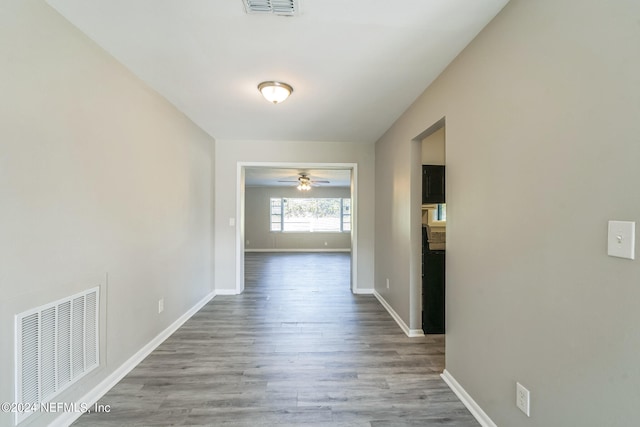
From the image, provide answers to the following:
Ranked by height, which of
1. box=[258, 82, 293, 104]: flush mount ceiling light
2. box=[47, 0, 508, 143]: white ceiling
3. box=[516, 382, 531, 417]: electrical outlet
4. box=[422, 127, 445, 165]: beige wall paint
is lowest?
box=[516, 382, 531, 417]: electrical outlet

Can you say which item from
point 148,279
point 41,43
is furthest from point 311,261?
point 41,43

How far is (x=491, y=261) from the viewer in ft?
5.10

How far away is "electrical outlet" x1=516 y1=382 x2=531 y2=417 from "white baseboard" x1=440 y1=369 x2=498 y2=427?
317 mm

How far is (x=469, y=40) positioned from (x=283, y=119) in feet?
6.82

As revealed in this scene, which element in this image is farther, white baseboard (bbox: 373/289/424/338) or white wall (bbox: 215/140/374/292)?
white wall (bbox: 215/140/374/292)

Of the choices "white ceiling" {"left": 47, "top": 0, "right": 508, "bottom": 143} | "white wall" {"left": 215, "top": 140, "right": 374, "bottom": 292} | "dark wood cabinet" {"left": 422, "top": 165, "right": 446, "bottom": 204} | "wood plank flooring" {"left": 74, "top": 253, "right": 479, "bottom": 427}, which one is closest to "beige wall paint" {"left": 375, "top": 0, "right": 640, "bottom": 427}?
"white ceiling" {"left": 47, "top": 0, "right": 508, "bottom": 143}

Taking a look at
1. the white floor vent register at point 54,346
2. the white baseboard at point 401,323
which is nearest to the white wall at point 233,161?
the white baseboard at point 401,323

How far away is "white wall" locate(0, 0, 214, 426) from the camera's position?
1.30 meters

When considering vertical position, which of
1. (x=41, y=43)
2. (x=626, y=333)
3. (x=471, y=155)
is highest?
(x=41, y=43)

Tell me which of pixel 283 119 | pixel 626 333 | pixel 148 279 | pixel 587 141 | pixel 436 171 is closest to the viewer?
pixel 626 333

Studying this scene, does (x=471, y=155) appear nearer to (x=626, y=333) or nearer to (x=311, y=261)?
(x=626, y=333)

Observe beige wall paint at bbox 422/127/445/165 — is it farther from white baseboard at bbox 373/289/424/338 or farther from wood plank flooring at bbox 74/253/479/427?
wood plank flooring at bbox 74/253/479/427

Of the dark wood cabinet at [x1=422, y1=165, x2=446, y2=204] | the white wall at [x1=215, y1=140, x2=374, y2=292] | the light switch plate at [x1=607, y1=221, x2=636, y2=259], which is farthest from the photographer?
the white wall at [x1=215, y1=140, x2=374, y2=292]

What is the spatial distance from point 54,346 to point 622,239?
8.87ft
